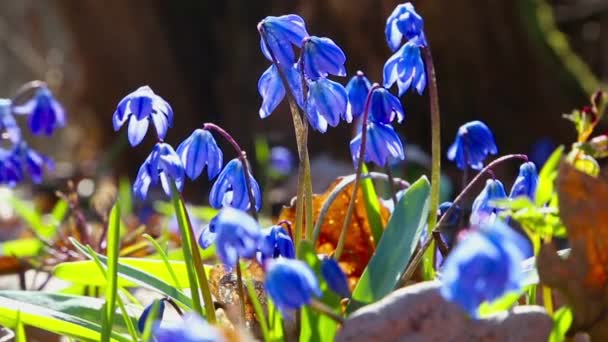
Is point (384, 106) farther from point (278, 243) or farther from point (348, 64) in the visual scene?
point (348, 64)

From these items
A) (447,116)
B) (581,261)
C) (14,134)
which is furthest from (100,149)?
(581,261)

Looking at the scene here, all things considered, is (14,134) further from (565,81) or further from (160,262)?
(565,81)

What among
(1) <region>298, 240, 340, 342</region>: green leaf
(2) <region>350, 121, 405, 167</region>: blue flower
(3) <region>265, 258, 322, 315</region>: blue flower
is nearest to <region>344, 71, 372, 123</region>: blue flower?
(2) <region>350, 121, 405, 167</region>: blue flower

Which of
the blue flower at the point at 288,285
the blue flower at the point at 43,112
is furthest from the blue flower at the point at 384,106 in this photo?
the blue flower at the point at 43,112

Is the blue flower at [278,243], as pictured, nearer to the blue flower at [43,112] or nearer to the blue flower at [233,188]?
the blue flower at [233,188]

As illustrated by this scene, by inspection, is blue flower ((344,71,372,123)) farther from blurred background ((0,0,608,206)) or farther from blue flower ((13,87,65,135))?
blurred background ((0,0,608,206))
